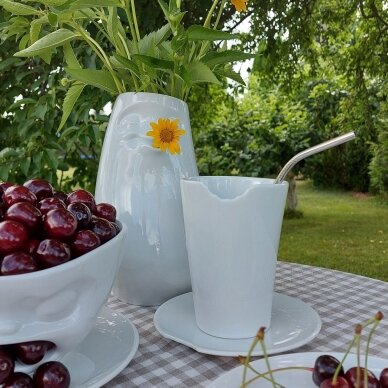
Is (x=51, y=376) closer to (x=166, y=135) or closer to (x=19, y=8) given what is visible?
(x=166, y=135)

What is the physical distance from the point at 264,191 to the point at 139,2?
129cm

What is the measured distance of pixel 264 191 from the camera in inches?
18.7

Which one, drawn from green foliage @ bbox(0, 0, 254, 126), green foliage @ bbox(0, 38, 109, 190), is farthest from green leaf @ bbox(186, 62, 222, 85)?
green foliage @ bbox(0, 38, 109, 190)

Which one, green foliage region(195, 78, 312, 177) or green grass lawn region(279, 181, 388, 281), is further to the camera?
green foliage region(195, 78, 312, 177)

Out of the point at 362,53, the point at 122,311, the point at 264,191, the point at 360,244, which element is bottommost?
the point at 360,244

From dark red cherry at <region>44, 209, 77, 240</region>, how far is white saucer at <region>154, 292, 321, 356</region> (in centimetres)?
17

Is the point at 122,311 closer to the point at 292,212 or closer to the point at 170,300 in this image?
the point at 170,300

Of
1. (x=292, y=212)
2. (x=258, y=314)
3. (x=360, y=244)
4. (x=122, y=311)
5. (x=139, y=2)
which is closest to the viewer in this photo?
(x=258, y=314)

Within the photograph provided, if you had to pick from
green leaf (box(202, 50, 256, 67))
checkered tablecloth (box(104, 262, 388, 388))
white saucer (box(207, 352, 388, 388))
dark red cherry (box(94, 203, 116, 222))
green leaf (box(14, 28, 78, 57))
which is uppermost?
green leaf (box(14, 28, 78, 57))

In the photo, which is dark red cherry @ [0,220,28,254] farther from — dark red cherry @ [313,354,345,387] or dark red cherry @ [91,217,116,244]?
dark red cherry @ [313,354,345,387]

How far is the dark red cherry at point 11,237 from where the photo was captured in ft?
1.28

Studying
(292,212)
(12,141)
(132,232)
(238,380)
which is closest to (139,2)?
(12,141)

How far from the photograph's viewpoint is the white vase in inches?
24.3

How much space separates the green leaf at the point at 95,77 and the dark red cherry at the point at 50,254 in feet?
0.90
